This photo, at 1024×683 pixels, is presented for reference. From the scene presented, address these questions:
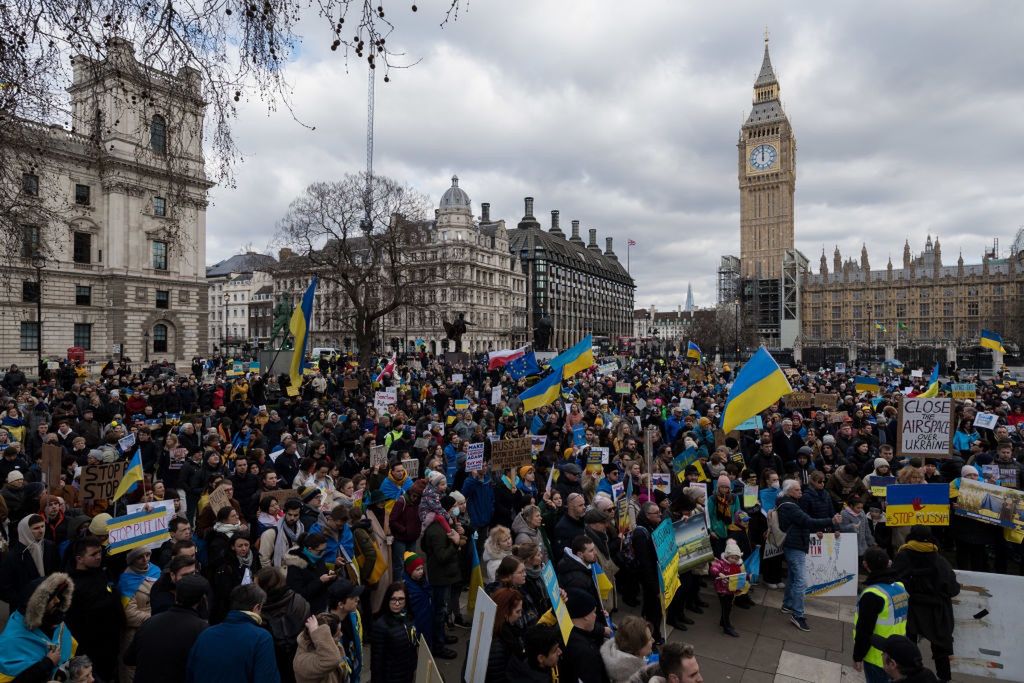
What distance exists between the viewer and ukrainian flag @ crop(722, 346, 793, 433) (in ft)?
28.4

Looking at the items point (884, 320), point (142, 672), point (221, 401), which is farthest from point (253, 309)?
point (142, 672)

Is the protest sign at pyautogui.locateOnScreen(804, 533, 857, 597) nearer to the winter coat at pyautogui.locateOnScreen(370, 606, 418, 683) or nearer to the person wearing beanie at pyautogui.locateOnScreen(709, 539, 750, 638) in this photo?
the person wearing beanie at pyautogui.locateOnScreen(709, 539, 750, 638)

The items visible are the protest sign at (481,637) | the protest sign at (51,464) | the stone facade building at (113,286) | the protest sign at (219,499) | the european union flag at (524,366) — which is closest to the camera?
the protest sign at (481,637)

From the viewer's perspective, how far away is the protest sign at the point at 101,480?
716 centimetres

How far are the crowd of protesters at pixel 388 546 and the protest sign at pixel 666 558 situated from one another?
0.18 metres

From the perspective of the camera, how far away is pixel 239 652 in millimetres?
3350

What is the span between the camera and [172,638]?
3477 millimetres

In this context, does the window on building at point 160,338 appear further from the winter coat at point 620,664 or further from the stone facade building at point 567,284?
the stone facade building at point 567,284

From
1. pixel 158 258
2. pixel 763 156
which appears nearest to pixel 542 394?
pixel 158 258

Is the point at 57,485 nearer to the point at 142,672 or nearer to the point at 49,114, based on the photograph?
the point at 49,114

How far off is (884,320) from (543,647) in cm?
11067

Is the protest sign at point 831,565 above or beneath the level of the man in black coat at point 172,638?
beneath

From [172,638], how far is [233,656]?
441mm

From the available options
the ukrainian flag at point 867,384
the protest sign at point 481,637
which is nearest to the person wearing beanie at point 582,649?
the protest sign at point 481,637
